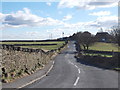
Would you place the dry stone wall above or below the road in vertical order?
above

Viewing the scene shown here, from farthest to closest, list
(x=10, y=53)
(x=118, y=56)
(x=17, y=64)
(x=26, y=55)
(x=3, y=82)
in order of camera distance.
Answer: (x=118, y=56)
(x=26, y=55)
(x=17, y=64)
(x=10, y=53)
(x=3, y=82)

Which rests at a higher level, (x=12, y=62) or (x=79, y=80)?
(x=12, y=62)

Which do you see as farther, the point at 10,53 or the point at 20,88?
the point at 10,53

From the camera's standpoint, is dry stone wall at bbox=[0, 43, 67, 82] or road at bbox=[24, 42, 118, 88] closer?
road at bbox=[24, 42, 118, 88]

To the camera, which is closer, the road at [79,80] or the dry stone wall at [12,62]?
the road at [79,80]

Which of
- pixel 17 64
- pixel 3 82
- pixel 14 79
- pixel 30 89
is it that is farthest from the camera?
pixel 17 64

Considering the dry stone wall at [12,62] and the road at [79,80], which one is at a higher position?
the dry stone wall at [12,62]

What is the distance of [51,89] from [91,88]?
223cm

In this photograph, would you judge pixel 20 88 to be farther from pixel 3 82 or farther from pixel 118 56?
pixel 118 56

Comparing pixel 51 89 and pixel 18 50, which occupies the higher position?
pixel 18 50

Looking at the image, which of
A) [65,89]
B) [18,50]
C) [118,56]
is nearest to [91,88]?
[65,89]

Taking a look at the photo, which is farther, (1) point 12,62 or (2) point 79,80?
(1) point 12,62

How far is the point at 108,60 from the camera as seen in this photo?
1281 inches

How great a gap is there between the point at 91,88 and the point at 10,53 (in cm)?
674
